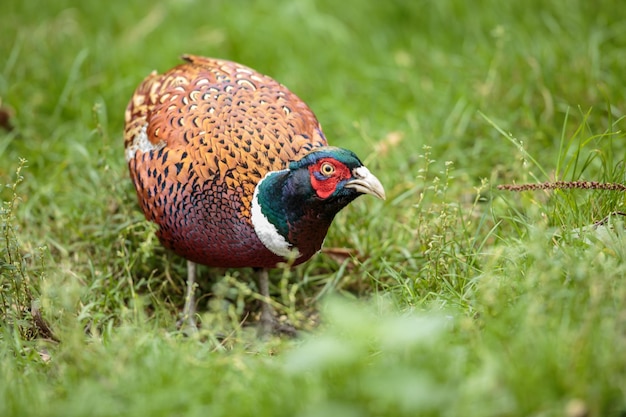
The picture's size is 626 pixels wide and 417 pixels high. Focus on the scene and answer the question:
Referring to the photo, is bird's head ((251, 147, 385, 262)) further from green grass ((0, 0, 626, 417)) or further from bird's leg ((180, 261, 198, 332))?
bird's leg ((180, 261, 198, 332))

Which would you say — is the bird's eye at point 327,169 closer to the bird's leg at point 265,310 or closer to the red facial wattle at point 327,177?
the red facial wattle at point 327,177

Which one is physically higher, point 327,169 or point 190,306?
point 327,169

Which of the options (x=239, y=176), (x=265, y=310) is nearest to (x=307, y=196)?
(x=239, y=176)

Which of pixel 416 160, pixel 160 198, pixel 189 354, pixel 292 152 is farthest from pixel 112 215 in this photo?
pixel 416 160

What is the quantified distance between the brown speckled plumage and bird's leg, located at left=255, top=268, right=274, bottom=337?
0.37 meters

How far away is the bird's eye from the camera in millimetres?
3316

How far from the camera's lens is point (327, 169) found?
332cm

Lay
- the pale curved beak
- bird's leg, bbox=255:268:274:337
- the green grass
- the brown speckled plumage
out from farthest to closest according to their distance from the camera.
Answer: bird's leg, bbox=255:268:274:337 < the brown speckled plumage < the pale curved beak < the green grass

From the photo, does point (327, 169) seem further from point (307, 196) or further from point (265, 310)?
point (265, 310)

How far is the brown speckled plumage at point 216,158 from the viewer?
353cm

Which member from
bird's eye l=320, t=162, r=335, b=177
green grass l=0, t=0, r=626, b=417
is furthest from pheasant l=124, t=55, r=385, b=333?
green grass l=0, t=0, r=626, b=417

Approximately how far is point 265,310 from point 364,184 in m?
Answer: 1.02

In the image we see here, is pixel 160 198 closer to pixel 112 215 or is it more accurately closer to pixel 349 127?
pixel 112 215

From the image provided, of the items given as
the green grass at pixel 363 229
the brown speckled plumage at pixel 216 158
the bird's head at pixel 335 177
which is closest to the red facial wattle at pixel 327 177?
the bird's head at pixel 335 177
